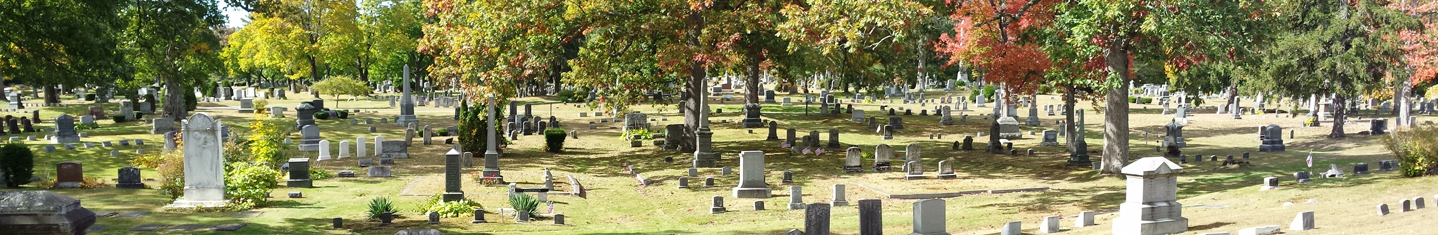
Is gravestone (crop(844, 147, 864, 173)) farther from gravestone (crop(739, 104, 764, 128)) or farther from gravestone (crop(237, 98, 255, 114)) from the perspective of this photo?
gravestone (crop(237, 98, 255, 114))

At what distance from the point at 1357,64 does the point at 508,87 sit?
24325 mm

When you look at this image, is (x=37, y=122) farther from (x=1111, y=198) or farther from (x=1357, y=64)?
(x=1357, y=64)

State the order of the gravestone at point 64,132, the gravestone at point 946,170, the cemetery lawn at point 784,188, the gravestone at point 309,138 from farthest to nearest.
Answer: the gravestone at point 64,132 → the gravestone at point 309,138 → the gravestone at point 946,170 → the cemetery lawn at point 784,188

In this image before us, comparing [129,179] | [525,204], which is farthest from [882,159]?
[129,179]

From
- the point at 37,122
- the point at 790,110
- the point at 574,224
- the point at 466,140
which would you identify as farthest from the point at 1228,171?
the point at 37,122

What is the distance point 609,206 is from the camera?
20.1m

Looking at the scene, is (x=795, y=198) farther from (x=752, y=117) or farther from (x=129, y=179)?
(x=752, y=117)

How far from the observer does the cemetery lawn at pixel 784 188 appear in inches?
623

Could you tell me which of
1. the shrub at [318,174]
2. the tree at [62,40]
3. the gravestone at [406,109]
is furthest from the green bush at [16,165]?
the gravestone at [406,109]

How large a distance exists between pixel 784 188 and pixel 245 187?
9.83m

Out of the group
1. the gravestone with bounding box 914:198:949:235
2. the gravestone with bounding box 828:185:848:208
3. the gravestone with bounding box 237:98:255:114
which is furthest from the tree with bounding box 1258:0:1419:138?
the gravestone with bounding box 237:98:255:114

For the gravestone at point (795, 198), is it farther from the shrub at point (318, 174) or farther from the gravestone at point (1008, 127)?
the gravestone at point (1008, 127)

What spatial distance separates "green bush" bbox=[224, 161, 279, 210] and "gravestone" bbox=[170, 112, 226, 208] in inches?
9.0

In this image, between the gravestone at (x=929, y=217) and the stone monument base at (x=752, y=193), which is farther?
the stone monument base at (x=752, y=193)
